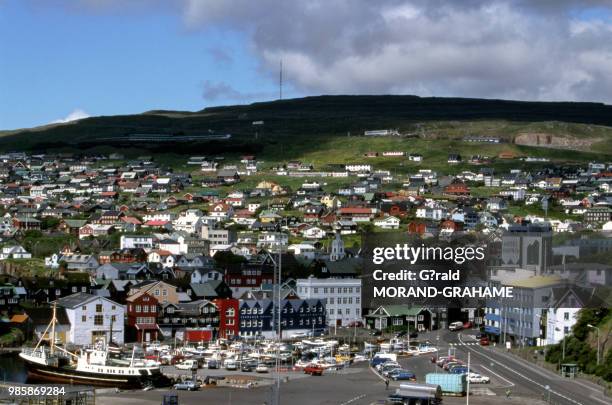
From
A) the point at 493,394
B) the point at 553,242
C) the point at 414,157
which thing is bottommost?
the point at 493,394

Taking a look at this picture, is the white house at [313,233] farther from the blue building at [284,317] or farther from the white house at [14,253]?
the blue building at [284,317]

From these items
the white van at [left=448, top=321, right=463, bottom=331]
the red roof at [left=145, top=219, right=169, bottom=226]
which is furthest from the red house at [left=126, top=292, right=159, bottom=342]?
the red roof at [left=145, top=219, right=169, bottom=226]

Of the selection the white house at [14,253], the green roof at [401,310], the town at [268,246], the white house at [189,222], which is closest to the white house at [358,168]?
the town at [268,246]

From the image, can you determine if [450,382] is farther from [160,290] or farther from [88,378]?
[160,290]

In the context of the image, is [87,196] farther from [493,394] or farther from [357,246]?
[493,394]

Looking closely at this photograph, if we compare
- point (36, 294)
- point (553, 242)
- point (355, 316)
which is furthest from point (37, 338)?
point (553, 242)
